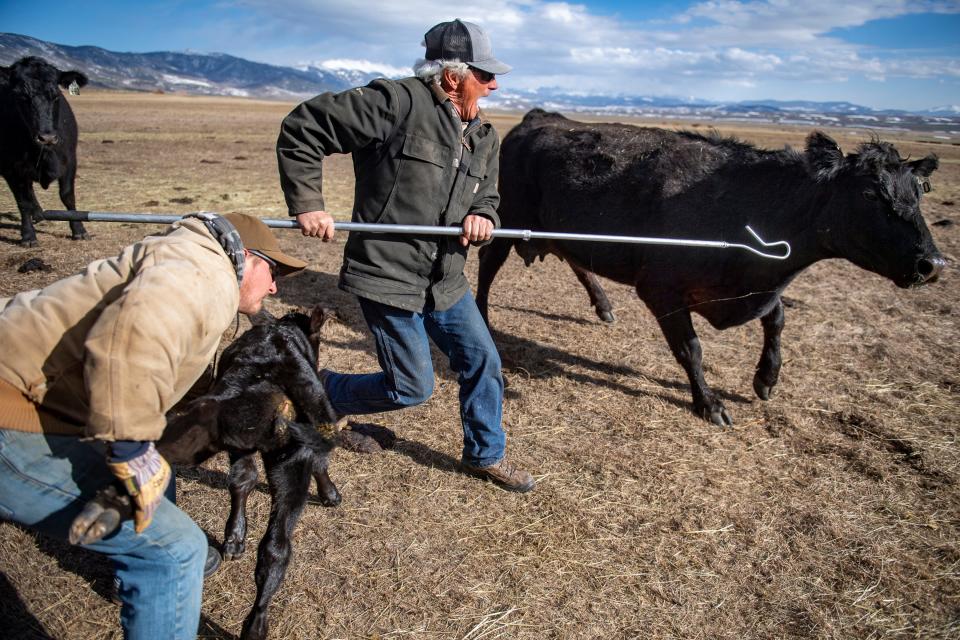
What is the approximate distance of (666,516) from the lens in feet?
12.8

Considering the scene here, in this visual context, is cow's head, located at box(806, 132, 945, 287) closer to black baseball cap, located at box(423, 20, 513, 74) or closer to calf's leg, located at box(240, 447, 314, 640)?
black baseball cap, located at box(423, 20, 513, 74)

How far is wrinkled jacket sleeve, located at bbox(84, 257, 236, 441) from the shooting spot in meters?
1.74

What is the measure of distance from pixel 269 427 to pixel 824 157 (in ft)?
14.7

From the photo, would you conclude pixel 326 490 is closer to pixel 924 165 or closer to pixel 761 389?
pixel 761 389

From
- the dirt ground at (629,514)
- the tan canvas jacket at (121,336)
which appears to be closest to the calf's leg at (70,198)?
the dirt ground at (629,514)

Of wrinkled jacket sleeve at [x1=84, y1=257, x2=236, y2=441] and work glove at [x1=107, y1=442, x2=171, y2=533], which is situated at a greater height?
wrinkled jacket sleeve at [x1=84, y1=257, x2=236, y2=441]

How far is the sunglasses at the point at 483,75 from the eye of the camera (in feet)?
11.2

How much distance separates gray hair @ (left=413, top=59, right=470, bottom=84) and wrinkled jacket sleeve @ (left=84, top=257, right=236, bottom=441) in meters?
1.96

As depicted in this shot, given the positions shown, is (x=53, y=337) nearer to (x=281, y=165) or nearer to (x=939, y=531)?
(x=281, y=165)

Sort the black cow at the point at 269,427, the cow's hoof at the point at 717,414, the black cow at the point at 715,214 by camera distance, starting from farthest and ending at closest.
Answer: the cow's hoof at the point at 717,414 → the black cow at the point at 715,214 → the black cow at the point at 269,427

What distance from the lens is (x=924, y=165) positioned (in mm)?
4547

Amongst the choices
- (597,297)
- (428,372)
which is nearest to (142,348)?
(428,372)

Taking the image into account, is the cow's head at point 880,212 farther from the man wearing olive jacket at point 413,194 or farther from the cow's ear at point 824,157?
the man wearing olive jacket at point 413,194

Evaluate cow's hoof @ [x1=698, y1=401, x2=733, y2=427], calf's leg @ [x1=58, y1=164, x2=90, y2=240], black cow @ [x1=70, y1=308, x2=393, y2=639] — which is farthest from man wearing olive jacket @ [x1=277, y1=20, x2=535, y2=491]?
calf's leg @ [x1=58, y1=164, x2=90, y2=240]
